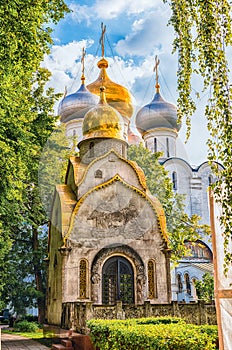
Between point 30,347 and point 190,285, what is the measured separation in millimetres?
18893

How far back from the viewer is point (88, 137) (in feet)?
49.2

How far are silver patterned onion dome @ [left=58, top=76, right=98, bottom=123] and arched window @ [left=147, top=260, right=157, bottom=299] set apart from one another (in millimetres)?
19504

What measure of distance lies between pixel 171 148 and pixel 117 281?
2233cm

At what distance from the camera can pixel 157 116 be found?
1304 inches

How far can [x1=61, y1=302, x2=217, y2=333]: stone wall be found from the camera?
9.96m

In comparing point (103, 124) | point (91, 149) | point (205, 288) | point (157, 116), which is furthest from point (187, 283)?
point (103, 124)

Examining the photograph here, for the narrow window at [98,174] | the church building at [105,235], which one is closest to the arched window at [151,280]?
the church building at [105,235]

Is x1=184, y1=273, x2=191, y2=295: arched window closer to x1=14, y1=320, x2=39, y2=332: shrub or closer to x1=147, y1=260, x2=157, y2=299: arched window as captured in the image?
x1=14, y1=320, x2=39, y2=332: shrub

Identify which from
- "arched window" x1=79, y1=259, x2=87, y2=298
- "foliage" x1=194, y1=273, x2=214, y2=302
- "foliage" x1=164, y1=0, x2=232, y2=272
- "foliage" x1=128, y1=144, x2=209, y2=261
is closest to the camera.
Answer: "foliage" x1=164, y1=0, x2=232, y2=272

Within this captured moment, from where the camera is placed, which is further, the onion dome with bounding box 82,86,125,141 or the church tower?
the church tower

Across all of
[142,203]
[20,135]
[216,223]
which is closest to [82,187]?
[142,203]

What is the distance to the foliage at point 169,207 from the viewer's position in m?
19.1

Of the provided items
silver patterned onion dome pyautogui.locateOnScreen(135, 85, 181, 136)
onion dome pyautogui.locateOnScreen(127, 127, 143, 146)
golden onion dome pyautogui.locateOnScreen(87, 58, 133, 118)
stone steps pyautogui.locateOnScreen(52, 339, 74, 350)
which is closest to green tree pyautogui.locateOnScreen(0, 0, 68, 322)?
stone steps pyautogui.locateOnScreen(52, 339, 74, 350)

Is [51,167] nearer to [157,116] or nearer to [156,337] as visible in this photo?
[156,337]
